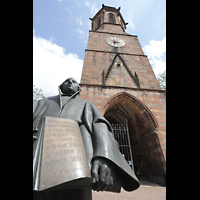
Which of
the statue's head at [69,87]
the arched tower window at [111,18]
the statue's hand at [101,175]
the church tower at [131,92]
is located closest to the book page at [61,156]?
the statue's hand at [101,175]

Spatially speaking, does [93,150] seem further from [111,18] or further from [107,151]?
[111,18]

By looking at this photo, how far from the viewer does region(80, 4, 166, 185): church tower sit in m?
6.55

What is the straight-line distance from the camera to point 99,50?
30.0 feet

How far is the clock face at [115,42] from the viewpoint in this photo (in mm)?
10109

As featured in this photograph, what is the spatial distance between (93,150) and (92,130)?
0.22 m

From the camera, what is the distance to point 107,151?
1057 millimetres

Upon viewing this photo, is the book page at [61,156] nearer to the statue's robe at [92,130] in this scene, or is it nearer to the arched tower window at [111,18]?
the statue's robe at [92,130]

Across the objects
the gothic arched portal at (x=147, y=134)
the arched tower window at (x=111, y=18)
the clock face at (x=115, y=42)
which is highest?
the arched tower window at (x=111, y=18)

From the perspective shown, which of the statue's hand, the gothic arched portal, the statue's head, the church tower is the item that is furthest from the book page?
the gothic arched portal

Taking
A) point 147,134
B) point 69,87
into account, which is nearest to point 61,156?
point 69,87

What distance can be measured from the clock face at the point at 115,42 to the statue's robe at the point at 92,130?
9551 millimetres
